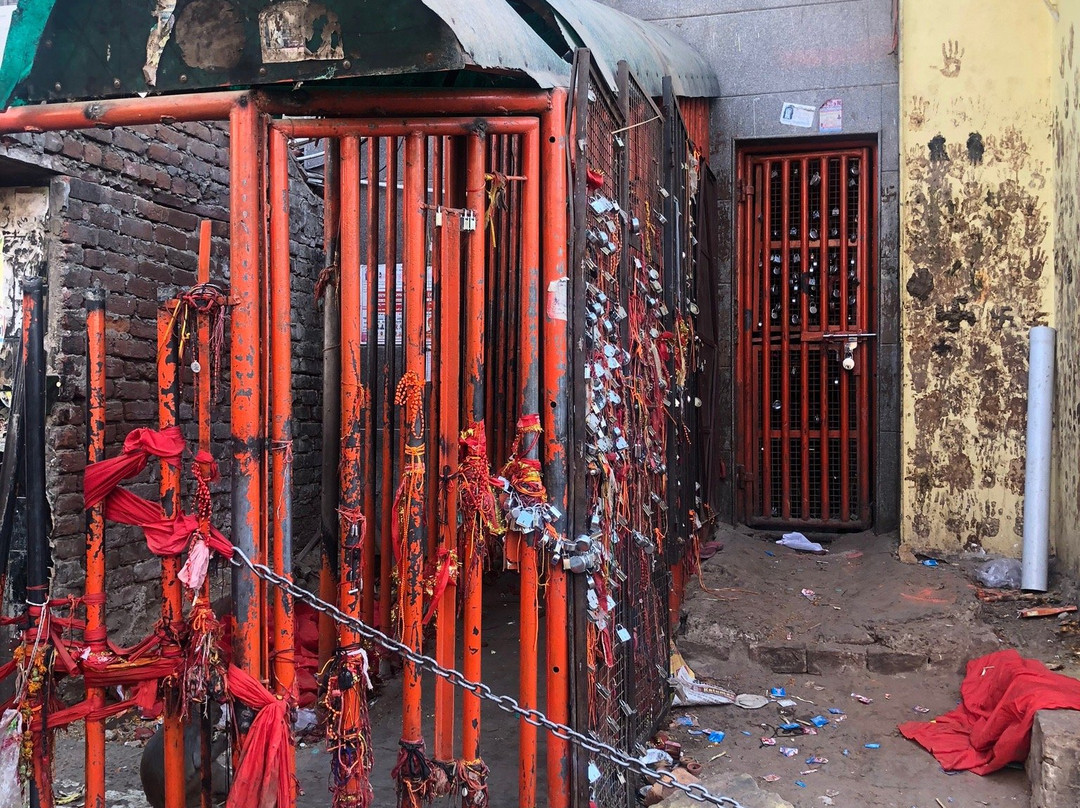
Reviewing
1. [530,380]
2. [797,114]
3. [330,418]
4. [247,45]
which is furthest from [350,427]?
[797,114]

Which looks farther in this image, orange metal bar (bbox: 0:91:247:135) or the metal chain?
orange metal bar (bbox: 0:91:247:135)

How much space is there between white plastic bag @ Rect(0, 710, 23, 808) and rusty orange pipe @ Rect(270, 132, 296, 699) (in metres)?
0.70

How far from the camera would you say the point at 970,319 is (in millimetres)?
6227

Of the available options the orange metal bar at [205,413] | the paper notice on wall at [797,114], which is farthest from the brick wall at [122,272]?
the paper notice on wall at [797,114]

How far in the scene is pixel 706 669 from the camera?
15.9 ft

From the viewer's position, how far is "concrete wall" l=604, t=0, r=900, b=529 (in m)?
6.85

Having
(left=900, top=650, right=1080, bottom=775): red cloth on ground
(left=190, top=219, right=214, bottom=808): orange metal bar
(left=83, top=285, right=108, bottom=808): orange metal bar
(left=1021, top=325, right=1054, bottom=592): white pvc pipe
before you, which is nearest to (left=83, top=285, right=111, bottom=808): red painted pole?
(left=83, top=285, right=108, bottom=808): orange metal bar

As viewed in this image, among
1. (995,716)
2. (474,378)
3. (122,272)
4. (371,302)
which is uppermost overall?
(122,272)

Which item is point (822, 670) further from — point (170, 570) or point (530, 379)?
point (170, 570)

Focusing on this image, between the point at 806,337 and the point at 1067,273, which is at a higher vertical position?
the point at 1067,273

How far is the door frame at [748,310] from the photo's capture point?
6.98 metres

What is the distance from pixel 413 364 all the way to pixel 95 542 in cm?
102

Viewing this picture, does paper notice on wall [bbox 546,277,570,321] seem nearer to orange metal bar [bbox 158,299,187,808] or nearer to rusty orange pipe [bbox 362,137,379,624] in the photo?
orange metal bar [bbox 158,299,187,808]

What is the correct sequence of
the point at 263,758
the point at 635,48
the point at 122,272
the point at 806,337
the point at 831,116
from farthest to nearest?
the point at 806,337, the point at 831,116, the point at 635,48, the point at 122,272, the point at 263,758
